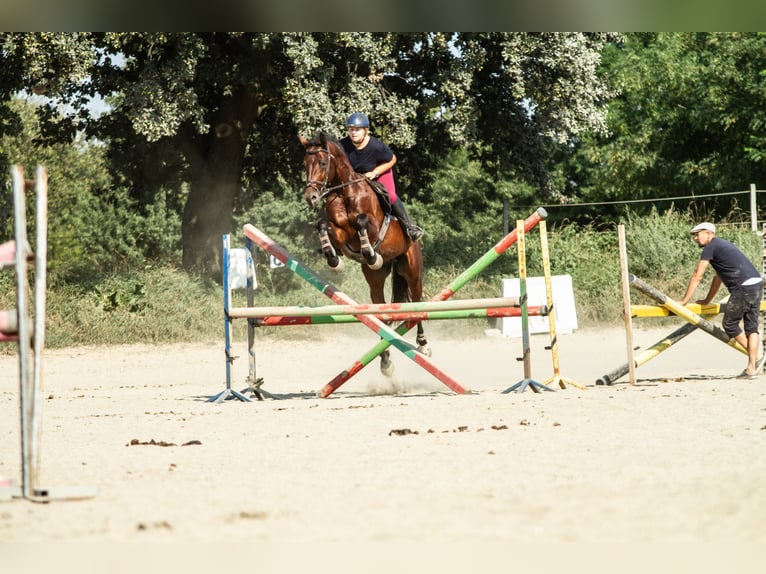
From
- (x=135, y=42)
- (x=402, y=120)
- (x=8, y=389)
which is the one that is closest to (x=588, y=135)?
(x=402, y=120)

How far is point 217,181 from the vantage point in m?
20.7

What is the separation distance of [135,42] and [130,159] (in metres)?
3.45

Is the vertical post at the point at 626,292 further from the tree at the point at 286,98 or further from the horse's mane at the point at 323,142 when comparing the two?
the tree at the point at 286,98

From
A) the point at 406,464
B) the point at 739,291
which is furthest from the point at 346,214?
the point at 406,464

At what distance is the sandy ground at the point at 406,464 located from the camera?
4.10 meters

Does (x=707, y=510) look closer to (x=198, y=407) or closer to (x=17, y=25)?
(x=17, y=25)

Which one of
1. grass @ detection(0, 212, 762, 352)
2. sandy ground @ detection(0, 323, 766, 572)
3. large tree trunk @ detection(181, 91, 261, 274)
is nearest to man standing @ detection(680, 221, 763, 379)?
sandy ground @ detection(0, 323, 766, 572)

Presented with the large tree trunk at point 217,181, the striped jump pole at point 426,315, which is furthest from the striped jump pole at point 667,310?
the large tree trunk at point 217,181

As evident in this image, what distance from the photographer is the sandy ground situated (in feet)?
13.4

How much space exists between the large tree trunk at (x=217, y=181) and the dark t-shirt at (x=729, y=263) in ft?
37.4

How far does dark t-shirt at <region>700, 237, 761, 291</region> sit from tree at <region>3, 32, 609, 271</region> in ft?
27.7

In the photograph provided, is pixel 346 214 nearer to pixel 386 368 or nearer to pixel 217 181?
pixel 386 368

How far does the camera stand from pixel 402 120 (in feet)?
62.0

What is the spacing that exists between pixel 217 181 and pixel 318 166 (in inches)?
439
